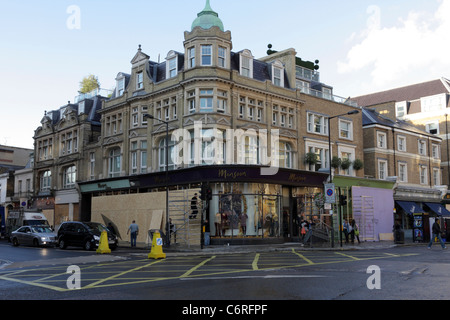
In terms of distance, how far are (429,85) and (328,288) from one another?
195 ft

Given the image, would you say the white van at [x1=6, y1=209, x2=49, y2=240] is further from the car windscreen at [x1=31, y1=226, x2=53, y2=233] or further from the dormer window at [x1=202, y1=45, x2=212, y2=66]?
the dormer window at [x1=202, y1=45, x2=212, y2=66]

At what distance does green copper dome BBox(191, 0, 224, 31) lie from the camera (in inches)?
1266

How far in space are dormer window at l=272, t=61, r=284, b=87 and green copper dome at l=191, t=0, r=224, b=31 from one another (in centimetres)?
566

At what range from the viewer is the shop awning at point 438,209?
44469 millimetres

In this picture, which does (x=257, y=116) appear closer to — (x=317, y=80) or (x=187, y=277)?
(x=317, y=80)

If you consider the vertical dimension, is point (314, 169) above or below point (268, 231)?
above

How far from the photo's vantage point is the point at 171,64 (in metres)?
34.3

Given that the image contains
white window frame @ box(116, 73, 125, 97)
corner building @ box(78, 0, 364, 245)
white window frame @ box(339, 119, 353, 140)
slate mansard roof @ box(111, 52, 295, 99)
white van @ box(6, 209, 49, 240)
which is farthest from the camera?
white window frame @ box(116, 73, 125, 97)

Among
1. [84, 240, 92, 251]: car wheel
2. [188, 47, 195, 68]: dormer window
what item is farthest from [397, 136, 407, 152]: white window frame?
[84, 240, 92, 251]: car wheel

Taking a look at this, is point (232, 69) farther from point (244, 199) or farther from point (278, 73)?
point (244, 199)
